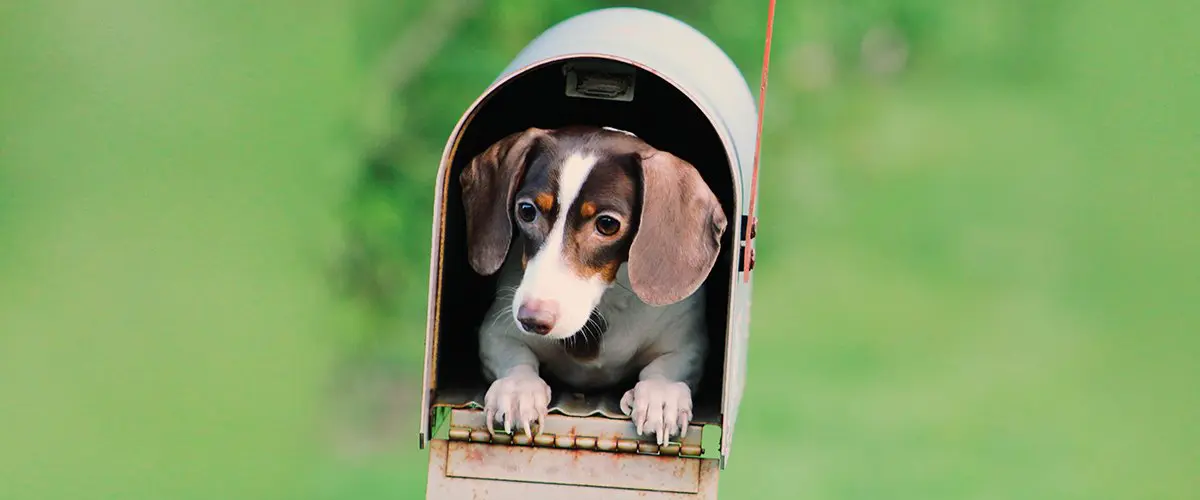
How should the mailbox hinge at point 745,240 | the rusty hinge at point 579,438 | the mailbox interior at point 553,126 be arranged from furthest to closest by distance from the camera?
the mailbox interior at point 553,126
the mailbox hinge at point 745,240
the rusty hinge at point 579,438

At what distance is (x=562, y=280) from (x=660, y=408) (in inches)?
13.0

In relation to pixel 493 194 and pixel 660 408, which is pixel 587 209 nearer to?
pixel 493 194

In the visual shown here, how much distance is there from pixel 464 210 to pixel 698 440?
82 centimetres

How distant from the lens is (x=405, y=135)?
6.08 metres

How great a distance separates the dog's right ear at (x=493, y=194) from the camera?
337 cm

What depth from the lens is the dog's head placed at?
3.16m

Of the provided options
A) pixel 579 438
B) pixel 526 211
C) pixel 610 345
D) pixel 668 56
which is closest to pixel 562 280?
pixel 526 211

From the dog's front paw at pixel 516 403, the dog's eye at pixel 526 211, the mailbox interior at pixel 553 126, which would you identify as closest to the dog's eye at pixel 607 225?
the dog's eye at pixel 526 211

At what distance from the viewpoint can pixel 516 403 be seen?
3.18 m

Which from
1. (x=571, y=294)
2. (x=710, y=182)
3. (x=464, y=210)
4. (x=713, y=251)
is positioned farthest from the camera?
(x=710, y=182)

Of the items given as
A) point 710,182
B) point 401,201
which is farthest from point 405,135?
→ point 710,182

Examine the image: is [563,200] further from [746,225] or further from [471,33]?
[471,33]

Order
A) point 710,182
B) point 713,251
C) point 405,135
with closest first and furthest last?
point 713,251
point 710,182
point 405,135

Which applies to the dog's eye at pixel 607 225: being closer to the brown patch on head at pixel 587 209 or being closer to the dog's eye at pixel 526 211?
the brown patch on head at pixel 587 209
